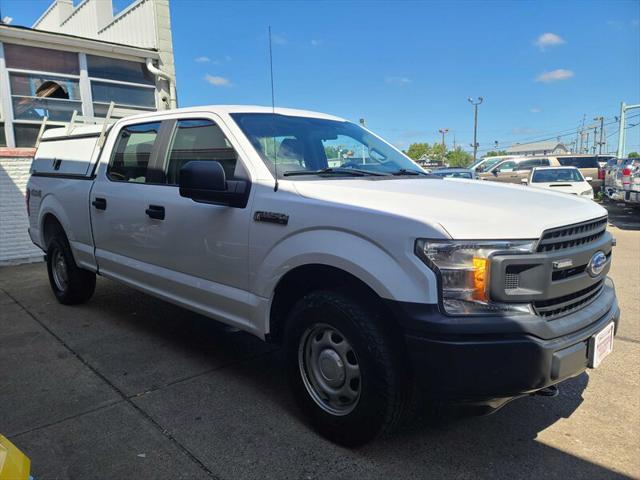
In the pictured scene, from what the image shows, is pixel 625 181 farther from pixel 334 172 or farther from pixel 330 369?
pixel 330 369

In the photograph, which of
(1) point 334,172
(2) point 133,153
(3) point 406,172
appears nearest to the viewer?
(1) point 334,172

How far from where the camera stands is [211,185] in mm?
2961

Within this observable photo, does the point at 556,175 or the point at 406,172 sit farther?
the point at 556,175

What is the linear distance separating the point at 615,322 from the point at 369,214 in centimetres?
159

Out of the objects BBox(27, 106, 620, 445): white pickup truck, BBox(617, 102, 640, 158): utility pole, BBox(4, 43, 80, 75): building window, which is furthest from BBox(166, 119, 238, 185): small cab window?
BBox(617, 102, 640, 158): utility pole

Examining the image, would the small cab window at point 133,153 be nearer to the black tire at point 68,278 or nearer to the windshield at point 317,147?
the windshield at point 317,147

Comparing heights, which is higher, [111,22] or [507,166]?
[111,22]

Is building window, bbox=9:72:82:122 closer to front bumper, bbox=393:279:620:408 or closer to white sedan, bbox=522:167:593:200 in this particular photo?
front bumper, bbox=393:279:620:408

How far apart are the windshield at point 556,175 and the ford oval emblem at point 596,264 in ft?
41.3

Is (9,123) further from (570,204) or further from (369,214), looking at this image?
(570,204)

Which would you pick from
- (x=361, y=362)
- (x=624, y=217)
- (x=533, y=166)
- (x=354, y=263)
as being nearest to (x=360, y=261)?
(x=354, y=263)

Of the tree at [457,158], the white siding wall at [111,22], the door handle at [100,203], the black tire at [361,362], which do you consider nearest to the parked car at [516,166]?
the white siding wall at [111,22]

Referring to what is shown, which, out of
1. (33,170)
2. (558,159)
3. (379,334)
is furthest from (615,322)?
(558,159)

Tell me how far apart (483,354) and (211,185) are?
1.77 metres
